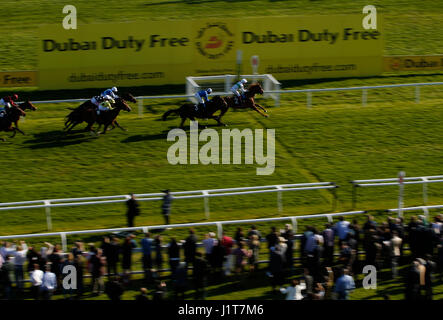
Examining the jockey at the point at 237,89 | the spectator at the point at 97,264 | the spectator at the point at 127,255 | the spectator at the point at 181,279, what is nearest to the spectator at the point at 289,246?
the spectator at the point at 181,279

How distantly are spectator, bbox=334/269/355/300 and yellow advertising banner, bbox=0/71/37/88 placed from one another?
1439 centimetres

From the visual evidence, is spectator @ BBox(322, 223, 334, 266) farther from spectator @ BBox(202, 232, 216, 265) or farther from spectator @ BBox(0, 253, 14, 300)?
spectator @ BBox(0, 253, 14, 300)

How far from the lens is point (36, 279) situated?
12523mm

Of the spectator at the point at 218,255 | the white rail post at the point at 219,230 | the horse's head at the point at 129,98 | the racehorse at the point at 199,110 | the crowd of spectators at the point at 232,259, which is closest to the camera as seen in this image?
the crowd of spectators at the point at 232,259

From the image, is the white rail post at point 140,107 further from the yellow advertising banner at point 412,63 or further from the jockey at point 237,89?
the yellow advertising banner at point 412,63

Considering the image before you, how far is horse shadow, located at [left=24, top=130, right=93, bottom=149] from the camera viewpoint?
19.6m

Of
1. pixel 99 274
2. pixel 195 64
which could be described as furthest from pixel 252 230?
pixel 195 64

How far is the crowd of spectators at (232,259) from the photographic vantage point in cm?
1279

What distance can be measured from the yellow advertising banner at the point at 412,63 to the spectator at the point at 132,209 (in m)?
13.1

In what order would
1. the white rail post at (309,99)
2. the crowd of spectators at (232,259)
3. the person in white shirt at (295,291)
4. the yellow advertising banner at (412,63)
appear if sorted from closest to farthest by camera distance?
the person in white shirt at (295,291)
the crowd of spectators at (232,259)
the white rail post at (309,99)
the yellow advertising banner at (412,63)

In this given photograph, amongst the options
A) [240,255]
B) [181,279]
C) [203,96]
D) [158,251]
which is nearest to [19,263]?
[158,251]

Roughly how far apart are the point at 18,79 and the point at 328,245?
1333 cm

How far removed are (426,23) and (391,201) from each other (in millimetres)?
15743

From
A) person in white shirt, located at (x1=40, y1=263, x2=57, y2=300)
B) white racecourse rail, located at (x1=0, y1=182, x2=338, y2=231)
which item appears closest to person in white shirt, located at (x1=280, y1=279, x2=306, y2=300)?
white racecourse rail, located at (x1=0, y1=182, x2=338, y2=231)
